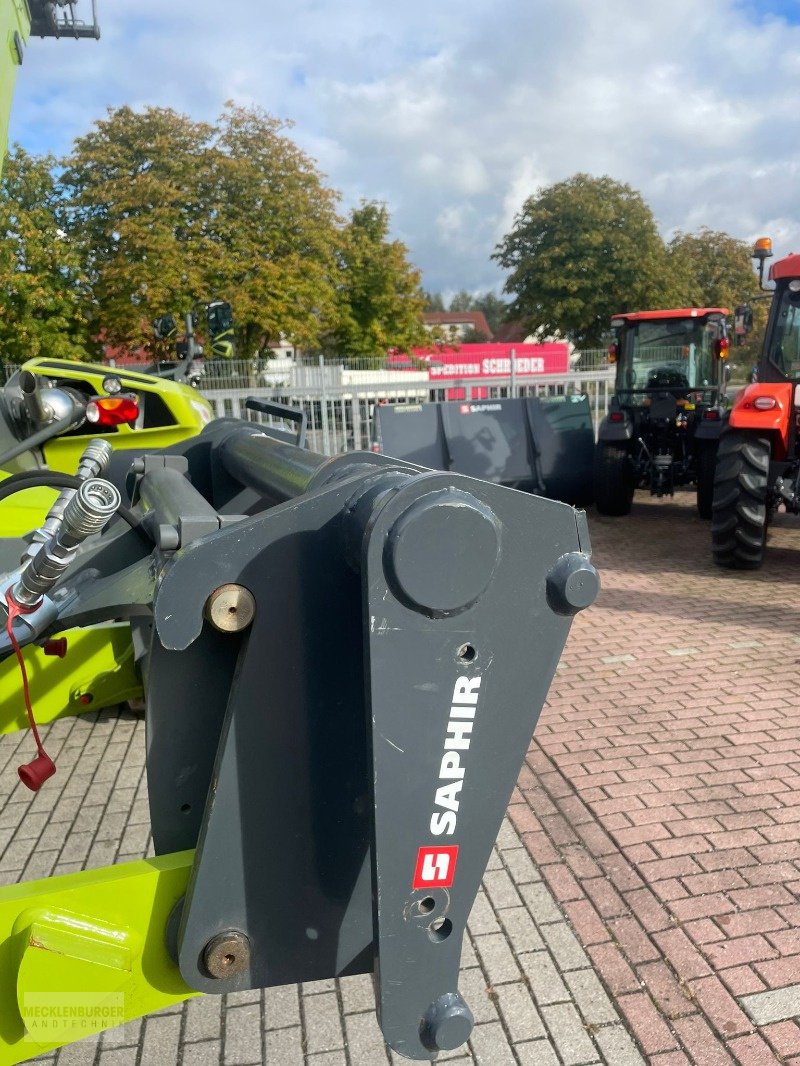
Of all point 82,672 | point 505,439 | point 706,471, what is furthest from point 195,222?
point 82,672

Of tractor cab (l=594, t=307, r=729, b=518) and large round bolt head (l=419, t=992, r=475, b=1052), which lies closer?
large round bolt head (l=419, t=992, r=475, b=1052)

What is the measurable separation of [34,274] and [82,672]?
67.1ft

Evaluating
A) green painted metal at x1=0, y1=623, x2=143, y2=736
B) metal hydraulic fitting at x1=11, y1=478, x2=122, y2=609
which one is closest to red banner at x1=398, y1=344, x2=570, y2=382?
green painted metal at x1=0, y1=623, x2=143, y2=736

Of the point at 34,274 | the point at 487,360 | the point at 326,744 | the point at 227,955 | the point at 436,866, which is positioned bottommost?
the point at 487,360

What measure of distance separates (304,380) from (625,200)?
24237 millimetres

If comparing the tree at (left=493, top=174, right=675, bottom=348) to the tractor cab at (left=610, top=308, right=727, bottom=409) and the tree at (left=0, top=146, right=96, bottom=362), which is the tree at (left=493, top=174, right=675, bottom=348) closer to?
the tree at (left=0, top=146, right=96, bottom=362)

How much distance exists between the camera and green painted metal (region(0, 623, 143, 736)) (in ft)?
11.5

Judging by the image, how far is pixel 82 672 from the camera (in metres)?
3.54

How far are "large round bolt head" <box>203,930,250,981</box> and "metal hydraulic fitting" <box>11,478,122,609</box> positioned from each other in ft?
2.46

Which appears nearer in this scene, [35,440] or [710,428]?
[35,440]

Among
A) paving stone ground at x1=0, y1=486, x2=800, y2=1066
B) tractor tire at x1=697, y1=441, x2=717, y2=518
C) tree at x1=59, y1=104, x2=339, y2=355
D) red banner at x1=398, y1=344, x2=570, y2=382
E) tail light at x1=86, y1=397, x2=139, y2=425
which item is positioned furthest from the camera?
red banner at x1=398, y1=344, x2=570, y2=382

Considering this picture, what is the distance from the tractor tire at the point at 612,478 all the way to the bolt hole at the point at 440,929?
879 cm

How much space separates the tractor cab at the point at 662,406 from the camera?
988cm

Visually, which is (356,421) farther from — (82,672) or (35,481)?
(35,481)
